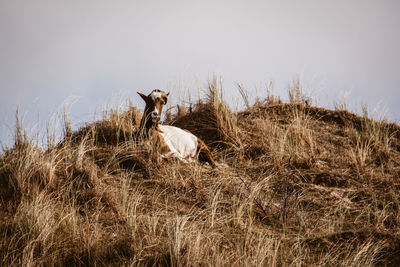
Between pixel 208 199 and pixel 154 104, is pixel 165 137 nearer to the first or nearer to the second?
pixel 154 104

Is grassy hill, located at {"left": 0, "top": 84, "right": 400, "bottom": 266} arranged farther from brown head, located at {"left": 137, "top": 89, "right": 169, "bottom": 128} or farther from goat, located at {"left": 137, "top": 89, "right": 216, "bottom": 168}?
brown head, located at {"left": 137, "top": 89, "right": 169, "bottom": 128}

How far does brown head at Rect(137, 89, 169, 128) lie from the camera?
5102mm

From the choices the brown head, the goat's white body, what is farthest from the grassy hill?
the brown head

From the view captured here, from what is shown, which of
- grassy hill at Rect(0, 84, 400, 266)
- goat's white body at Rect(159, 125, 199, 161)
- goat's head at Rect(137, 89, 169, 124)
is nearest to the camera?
grassy hill at Rect(0, 84, 400, 266)

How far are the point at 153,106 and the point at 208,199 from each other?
167 centimetres

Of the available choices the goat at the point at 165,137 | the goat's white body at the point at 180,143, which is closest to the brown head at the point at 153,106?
the goat at the point at 165,137

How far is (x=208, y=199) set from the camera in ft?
13.6

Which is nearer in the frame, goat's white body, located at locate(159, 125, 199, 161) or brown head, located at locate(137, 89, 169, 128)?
brown head, located at locate(137, 89, 169, 128)

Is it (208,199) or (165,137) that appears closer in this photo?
(208,199)

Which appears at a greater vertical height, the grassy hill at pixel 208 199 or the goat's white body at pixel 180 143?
the goat's white body at pixel 180 143

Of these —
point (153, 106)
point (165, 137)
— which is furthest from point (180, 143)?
point (153, 106)

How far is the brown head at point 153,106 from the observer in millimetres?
5102

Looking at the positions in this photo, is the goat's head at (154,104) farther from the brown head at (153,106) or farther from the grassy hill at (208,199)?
the grassy hill at (208,199)

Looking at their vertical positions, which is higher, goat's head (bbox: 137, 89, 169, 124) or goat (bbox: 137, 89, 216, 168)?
goat's head (bbox: 137, 89, 169, 124)
